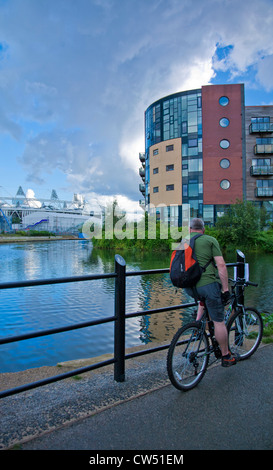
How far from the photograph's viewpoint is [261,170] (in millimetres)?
46594

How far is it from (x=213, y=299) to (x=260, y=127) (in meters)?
50.0

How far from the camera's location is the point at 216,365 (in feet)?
12.1

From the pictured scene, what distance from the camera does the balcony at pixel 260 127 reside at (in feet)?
154

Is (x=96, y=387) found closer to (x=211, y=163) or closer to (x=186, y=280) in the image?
(x=186, y=280)

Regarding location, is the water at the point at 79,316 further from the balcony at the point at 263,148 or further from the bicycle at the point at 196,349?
the balcony at the point at 263,148

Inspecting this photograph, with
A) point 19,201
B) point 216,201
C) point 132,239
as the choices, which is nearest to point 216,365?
point 132,239

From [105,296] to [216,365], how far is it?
31.7 feet

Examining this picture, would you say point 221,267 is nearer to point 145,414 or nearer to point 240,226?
point 145,414

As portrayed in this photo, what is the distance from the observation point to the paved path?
2223 millimetres

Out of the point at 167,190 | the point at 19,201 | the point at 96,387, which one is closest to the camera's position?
the point at 96,387

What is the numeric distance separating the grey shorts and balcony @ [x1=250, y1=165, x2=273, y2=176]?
154 feet

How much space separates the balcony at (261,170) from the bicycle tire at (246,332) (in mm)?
46104

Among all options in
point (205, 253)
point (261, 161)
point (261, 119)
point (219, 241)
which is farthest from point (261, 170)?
point (205, 253)

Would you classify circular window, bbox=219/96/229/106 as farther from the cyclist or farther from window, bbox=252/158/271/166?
the cyclist
